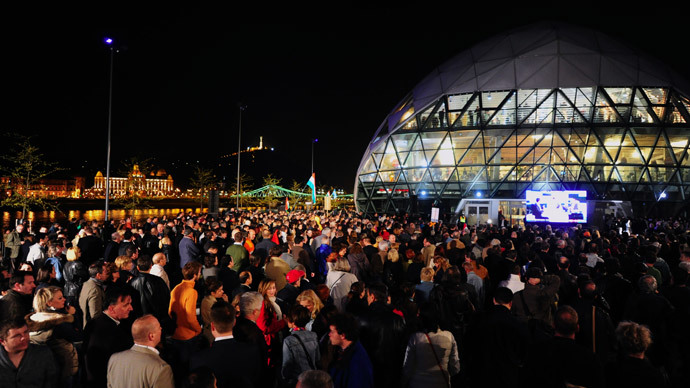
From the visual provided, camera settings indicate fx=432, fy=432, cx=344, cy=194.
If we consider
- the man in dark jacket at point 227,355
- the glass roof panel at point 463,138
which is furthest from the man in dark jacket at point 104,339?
the glass roof panel at point 463,138

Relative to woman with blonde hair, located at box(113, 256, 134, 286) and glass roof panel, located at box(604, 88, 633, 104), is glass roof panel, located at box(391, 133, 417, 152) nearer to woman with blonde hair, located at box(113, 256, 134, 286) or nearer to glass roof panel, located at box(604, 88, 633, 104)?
glass roof panel, located at box(604, 88, 633, 104)

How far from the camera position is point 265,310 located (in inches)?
207

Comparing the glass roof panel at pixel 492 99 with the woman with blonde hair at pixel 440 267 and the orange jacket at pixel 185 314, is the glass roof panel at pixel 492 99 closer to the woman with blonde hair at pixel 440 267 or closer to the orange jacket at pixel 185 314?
the woman with blonde hair at pixel 440 267

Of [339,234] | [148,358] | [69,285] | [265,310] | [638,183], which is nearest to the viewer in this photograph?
[148,358]

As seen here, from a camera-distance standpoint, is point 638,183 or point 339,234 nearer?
point 339,234

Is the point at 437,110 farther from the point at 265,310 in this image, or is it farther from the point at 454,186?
the point at 265,310

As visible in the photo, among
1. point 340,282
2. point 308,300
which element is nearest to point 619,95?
point 340,282

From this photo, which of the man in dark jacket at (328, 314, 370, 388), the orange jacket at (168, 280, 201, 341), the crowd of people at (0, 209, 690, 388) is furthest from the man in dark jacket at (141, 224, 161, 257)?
the man in dark jacket at (328, 314, 370, 388)

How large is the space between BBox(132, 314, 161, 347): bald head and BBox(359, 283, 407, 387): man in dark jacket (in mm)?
2202

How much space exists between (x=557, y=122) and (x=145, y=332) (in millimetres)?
31876

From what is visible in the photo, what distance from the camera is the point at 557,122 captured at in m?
30.2

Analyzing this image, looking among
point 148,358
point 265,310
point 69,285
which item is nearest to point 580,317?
point 265,310

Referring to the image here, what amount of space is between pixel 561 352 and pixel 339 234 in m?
10.4

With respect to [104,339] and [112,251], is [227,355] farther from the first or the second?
[112,251]
